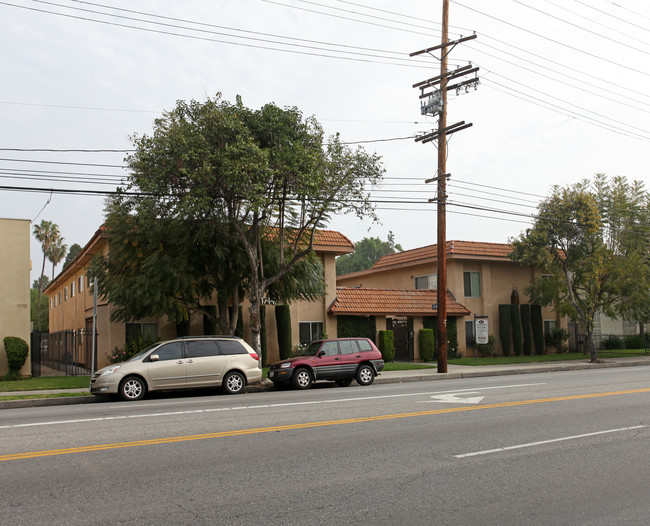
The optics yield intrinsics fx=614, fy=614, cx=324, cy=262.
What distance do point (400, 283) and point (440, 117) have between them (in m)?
15.8

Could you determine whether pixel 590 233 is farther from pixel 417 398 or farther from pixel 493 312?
pixel 417 398

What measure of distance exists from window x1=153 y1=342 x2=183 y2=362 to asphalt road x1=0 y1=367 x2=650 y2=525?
3.32 meters

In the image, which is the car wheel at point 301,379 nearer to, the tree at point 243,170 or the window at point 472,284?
the tree at point 243,170

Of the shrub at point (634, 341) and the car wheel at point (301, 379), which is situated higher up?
the car wheel at point (301, 379)

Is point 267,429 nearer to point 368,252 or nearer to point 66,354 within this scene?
point 66,354

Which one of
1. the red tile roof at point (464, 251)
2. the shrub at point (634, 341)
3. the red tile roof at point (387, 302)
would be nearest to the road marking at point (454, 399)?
the red tile roof at point (387, 302)

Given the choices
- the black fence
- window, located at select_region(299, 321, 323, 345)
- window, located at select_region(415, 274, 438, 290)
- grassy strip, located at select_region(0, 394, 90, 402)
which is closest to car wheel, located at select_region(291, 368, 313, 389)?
grassy strip, located at select_region(0, 394, 90, 402)

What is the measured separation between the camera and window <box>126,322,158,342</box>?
2428 cm

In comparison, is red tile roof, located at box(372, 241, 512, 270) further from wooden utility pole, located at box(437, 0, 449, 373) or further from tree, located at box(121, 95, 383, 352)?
tree, located at box(121, 95, 383, 352)

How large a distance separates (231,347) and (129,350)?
26.0 feet

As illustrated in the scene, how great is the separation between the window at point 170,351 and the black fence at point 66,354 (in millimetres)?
10786

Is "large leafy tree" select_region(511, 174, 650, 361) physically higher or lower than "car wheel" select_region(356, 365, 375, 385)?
higher

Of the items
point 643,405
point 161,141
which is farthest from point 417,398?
point 161,141

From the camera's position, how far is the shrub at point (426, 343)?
30.5 metres
